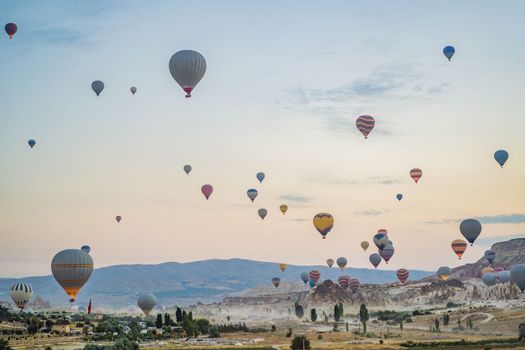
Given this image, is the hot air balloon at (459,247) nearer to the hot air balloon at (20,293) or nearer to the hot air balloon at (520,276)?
the hot air balloon at (520,276)

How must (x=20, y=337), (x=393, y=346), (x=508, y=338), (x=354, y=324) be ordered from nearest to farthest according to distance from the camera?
(x=393, y=346), (x=508, y=338), (x=20, y=337), (x=354, y=324)

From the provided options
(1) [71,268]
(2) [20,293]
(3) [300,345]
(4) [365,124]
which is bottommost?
(3) [300,345]

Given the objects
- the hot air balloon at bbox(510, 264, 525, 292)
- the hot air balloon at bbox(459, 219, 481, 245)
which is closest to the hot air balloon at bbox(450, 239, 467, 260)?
the hot air balloon at bbox(459, 219, 481, 245)

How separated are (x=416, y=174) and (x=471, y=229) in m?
14.0

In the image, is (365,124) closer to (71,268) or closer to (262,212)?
(262,212)

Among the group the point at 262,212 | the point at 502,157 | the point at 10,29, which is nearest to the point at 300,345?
the point at 502,157

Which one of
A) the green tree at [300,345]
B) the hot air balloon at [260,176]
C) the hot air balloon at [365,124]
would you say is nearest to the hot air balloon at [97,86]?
the hot air balloon at [260,176]

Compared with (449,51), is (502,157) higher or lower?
lower

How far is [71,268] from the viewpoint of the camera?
89625 mm

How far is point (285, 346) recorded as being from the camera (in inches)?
3590

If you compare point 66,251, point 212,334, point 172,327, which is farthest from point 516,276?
point 66,251

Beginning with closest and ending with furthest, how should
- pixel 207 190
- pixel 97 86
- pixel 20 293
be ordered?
pixel 97 86 → pixel 207 190 → pixel 20 293

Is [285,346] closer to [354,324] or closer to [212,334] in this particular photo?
[212,334]

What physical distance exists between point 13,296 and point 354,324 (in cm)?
6909
